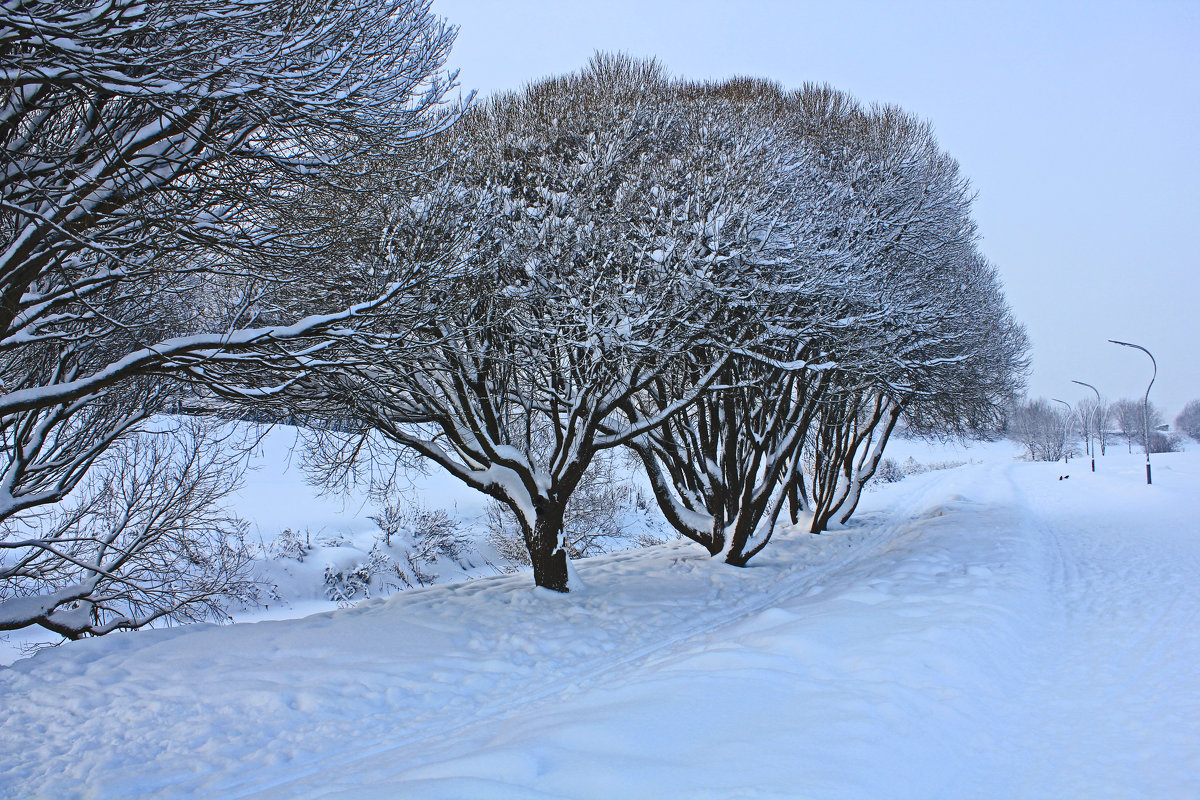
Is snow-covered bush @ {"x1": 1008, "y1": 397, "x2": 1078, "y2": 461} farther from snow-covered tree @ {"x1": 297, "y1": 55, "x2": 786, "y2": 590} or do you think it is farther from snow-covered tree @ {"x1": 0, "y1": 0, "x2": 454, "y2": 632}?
snow-covered tree @ {"x1": 0, "y1": 0, "x2": 454, "y2": 632}

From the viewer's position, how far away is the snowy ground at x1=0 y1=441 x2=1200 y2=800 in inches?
157

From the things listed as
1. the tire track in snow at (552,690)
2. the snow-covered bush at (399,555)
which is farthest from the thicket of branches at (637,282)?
the snow-covered bush at (399,555)

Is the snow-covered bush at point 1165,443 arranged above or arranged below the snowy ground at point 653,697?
below

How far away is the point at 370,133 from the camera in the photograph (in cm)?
644

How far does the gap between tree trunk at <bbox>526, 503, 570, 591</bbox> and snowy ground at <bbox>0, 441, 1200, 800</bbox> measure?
505 mm

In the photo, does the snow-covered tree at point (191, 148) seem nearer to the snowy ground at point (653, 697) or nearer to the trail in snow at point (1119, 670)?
the snowy ground at point (653, 697)

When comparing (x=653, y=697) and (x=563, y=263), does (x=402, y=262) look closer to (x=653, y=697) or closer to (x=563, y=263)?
(x=563, y=263)

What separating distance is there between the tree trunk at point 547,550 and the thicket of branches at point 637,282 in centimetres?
3

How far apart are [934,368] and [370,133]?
10765mm

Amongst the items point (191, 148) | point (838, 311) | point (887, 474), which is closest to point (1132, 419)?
point (887, 474)

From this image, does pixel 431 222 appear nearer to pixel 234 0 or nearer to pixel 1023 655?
pixel 234 0

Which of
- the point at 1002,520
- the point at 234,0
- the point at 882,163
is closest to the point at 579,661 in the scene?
the point at 234,0

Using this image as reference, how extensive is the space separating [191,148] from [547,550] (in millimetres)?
7082

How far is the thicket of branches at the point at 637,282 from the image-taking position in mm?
9125
